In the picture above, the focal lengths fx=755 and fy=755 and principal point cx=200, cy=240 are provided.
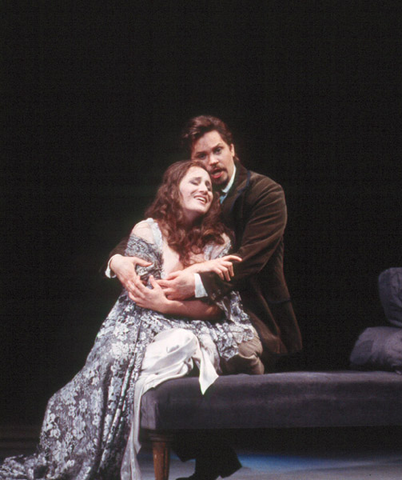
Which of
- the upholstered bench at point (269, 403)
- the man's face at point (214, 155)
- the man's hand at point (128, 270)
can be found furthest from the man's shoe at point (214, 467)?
the man's face at point (214, 155)

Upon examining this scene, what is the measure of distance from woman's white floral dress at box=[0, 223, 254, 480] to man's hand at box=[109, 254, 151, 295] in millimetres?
32

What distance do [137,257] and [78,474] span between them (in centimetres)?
95

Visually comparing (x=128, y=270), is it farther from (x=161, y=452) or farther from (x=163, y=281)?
(x=161, y=452)

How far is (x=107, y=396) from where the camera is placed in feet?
10.2

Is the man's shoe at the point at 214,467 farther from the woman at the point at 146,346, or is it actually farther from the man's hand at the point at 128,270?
the man's hand at the point at 128,270

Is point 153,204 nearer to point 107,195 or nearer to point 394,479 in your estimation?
point 107,195

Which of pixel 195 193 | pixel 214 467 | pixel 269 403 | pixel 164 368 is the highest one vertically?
pixel 195 193

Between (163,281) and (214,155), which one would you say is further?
(214,155)

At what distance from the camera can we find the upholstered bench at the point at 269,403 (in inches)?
116

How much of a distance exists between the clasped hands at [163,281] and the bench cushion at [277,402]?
1.39 ft

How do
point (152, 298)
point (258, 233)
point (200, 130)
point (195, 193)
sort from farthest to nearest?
point (200, 130), point (258, 233), point (195, 193), point (152, 298)

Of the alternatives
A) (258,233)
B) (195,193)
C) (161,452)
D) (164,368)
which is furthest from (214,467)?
(195,193)

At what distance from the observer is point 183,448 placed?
3414mm

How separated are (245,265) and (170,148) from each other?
131cm
